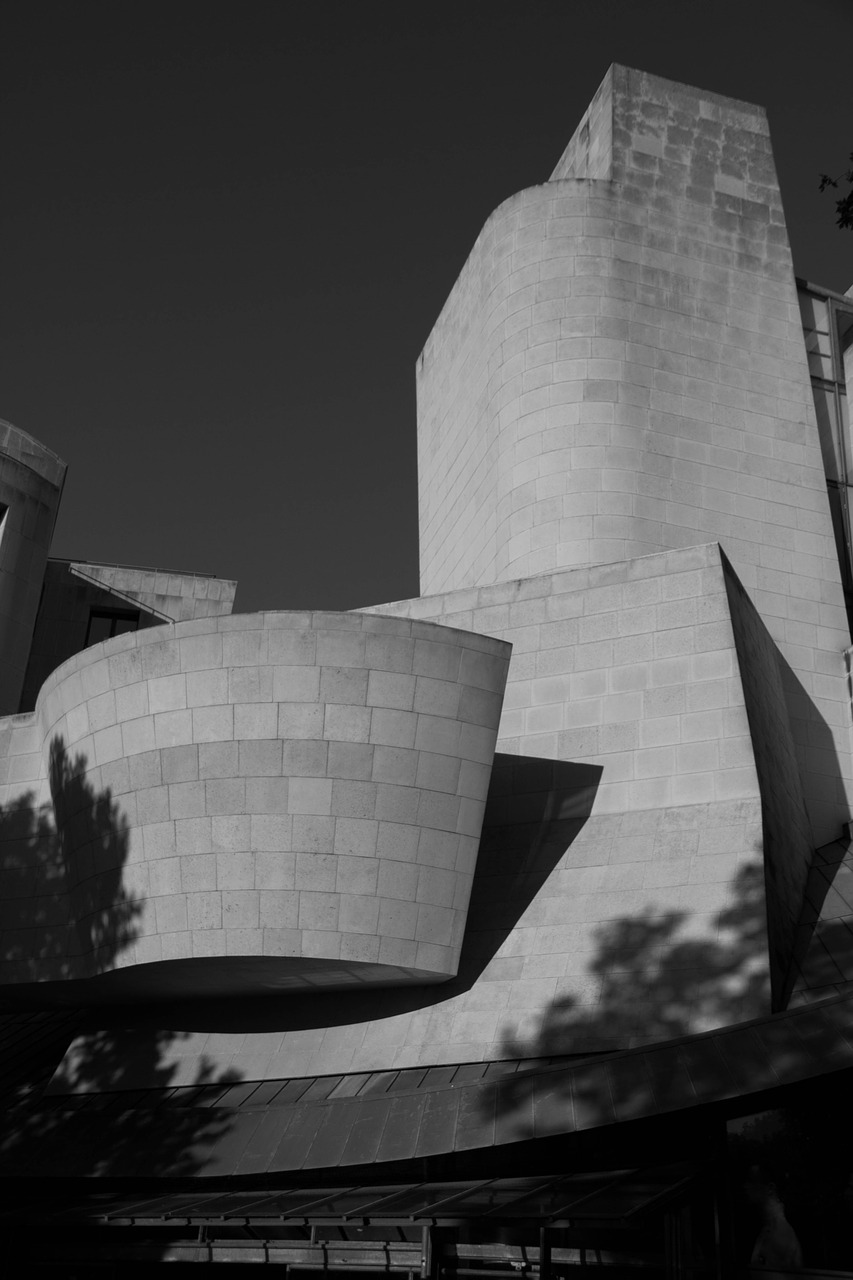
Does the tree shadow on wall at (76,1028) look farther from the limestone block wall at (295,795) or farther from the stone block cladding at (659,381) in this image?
the stone block cladding at (659,381)

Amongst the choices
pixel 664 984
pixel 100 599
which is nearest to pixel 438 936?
pixel 664 984

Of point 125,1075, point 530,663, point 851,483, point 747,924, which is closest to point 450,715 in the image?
point 530,663

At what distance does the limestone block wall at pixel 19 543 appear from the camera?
33.6 m

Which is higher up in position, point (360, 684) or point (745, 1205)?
point (360, 684)

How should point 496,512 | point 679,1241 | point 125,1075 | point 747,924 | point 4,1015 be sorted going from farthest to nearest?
point 496,512
point 4,1015
point 125,1075
point 747,924
point 679,1241

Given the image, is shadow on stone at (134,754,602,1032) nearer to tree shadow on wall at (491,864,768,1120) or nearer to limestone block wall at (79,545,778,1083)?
limestone block wall at (79,545,778,1083)

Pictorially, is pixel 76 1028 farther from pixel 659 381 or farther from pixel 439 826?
pixel 659 381

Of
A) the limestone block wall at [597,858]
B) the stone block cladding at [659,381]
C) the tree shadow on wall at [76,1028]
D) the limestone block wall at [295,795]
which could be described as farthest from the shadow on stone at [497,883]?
the stone block cladding at [659,381]

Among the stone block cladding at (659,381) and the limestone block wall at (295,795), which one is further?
the stone block cladding at (659,381)

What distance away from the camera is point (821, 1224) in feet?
50.2

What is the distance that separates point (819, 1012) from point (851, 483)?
1893 cm

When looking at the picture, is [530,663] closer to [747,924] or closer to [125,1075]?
[747,924]

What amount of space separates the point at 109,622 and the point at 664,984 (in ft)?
95.5

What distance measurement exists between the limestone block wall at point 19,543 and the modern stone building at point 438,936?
980 cm
